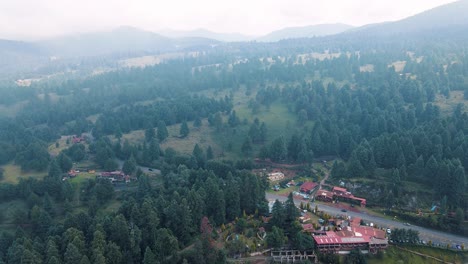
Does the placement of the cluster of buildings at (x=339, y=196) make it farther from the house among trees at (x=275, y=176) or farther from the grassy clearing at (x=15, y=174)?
the grassy clearing at (x=15, y=174)

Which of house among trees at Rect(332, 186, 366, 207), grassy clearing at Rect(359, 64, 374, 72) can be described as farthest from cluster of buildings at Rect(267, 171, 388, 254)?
grassy clearing at Rect(359, 64, 374, 72)

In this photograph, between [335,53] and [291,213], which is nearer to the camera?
[291,213]

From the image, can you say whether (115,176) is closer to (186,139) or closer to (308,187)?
(186,139)

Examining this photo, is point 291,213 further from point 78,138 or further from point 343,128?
point 78,138

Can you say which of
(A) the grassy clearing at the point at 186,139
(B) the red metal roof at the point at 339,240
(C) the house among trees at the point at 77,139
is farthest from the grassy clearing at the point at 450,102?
(C) the house among trees at the point at 77,139

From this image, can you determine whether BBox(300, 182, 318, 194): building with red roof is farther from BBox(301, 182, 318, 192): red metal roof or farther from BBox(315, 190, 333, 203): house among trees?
BBox(315, 190, 333, 203): house among trees

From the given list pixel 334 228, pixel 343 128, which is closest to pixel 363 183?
pixel 334 228
